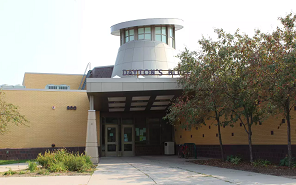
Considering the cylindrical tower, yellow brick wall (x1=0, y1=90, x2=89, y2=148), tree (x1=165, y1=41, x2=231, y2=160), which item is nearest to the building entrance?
yellow brick wall (x1=0, y1=90, x2=89, y2=148)

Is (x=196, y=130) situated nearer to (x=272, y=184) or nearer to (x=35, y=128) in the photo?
(x=35, y=128)

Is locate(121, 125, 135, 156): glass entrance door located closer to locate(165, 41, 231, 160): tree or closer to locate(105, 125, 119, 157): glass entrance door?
locate(105, 125, 119, 157): glass entrance door

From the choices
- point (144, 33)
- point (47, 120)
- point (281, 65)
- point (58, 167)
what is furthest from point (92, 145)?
point (144, 33)

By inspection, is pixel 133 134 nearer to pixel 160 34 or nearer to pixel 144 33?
pixel 144 33

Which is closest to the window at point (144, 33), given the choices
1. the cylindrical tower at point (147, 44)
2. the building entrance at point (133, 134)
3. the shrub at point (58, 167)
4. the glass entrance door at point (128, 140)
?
the cylindrical tower at point (147, 44)

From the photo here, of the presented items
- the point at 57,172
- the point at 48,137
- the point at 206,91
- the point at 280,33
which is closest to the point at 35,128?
the point at 48,137

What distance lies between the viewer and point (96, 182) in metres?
11.2

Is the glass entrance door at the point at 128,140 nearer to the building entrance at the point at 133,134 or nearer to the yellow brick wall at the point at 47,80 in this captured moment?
the building entrance at the point at 133,134

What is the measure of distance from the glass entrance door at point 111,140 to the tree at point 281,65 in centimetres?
1617

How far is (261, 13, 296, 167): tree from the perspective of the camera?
515 inches

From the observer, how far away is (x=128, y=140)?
94.8ft

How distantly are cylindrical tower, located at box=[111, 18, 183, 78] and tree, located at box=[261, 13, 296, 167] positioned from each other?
1776 cm

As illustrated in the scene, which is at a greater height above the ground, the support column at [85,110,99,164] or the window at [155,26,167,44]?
the window at [155,26,167,44]

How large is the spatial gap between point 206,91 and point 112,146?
13.6m
